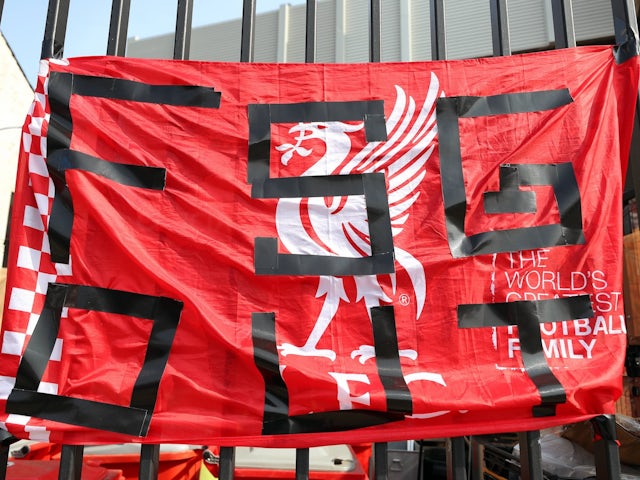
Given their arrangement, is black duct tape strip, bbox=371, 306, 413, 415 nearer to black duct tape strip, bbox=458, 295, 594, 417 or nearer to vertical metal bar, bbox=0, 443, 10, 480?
black duct tape strip, bbox=458, 295, 594, 417

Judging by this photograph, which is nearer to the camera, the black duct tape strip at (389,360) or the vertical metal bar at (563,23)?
the black duct tape strip at (389,360)

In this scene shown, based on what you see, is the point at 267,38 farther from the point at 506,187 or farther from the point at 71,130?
the point at 506,187

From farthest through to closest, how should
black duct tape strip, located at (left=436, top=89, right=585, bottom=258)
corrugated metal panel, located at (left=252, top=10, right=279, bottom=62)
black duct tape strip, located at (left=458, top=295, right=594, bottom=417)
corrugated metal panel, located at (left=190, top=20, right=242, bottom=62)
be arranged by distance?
corrugated metal panel, located at (left=252, top=10, right=279, bottom=62) < corrugated metal panel, located at (left=190, top=20, right=242, bottom=62) < black duct tape strip, located at (left=436, top=89, right=585, bottom=258) < black duct tape strip, located at (left=458, top=295, right=594, bottom=417)

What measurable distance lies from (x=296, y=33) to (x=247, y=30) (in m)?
8.85

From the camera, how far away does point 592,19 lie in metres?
7.94

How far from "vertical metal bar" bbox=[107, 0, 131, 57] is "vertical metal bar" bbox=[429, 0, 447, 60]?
4.48ft

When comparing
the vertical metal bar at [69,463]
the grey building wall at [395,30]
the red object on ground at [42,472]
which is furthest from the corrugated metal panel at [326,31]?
the vertical metal bar at [69,463]

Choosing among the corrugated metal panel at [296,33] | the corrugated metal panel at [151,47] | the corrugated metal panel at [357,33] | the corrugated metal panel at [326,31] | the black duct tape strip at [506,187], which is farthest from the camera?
the corrugated metal panel at [151,47]

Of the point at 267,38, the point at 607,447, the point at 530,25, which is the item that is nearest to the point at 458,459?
the point at 607,447

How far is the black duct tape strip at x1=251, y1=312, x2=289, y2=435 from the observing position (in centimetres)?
206

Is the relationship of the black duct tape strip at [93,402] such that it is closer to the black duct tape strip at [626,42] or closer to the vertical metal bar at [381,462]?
the vertical metal bar at [381,462]

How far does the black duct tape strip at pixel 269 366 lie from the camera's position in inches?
81.3

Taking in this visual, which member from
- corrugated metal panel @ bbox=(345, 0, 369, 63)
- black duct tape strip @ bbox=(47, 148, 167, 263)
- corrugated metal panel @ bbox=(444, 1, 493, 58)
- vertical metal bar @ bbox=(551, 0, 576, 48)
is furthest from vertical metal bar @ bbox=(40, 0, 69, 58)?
corrugated metal panel @ bbox=(345, 0, 369, 63)

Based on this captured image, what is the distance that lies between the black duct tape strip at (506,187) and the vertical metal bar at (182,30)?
1155 mm
